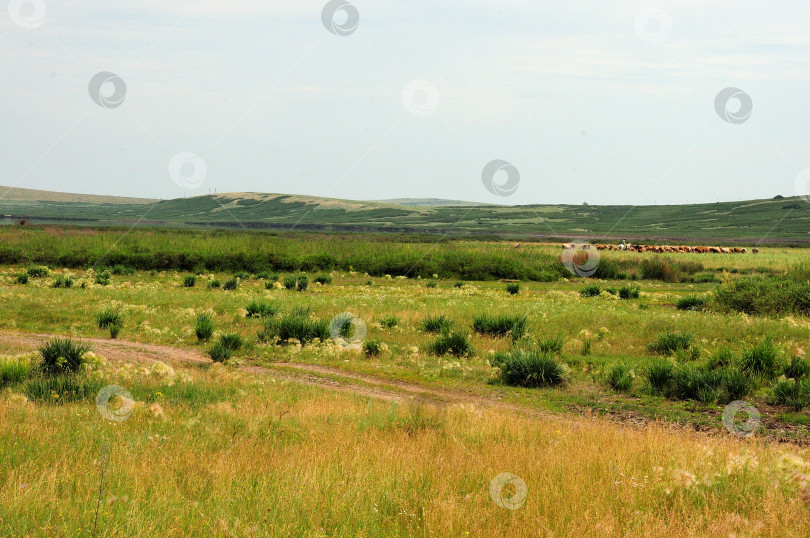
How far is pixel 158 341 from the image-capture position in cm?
2017

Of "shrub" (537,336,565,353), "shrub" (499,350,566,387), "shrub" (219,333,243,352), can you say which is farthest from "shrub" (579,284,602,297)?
"shrub" (219,333,243,352)

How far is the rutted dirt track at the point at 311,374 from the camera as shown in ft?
43.8

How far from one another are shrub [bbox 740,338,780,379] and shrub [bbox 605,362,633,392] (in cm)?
253

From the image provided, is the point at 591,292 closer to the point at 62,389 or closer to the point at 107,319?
the point at 107,319

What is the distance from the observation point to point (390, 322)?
22578 mm

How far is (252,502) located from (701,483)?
14.4ft

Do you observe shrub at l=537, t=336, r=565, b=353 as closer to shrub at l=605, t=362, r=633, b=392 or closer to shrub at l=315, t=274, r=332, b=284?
shrub at l=605, t=362, r=633, b=392

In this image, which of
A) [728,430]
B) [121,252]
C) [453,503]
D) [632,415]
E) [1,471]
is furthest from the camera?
[121,252]

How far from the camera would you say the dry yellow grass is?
5.86 m

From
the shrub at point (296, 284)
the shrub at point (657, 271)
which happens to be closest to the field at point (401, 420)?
the shrub at point (296, 284)

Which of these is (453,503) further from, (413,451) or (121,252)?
(121,252)

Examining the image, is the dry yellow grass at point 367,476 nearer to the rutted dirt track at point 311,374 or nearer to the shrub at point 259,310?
the rutted dirt track at point 311,374

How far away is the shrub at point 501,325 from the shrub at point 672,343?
12.7 ft

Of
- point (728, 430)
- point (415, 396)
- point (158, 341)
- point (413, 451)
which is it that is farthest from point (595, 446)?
point (158, 341)
